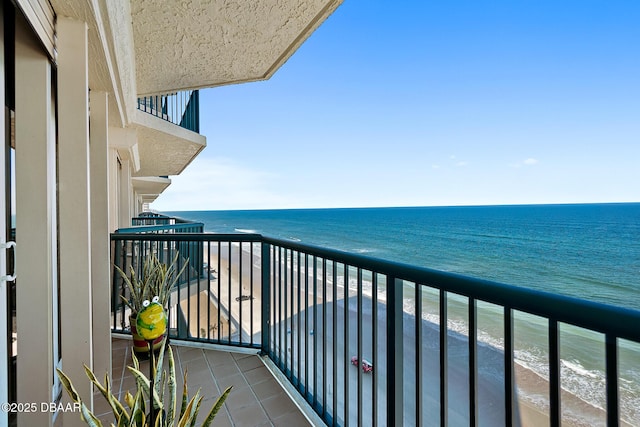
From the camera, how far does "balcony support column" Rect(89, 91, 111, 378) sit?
2.11 meters

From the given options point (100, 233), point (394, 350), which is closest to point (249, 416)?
point (394, 350)

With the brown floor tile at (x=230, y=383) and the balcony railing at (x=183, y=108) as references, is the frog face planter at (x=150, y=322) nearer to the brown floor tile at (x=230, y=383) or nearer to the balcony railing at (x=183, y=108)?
the brown floor tile at (x=230, y=383)

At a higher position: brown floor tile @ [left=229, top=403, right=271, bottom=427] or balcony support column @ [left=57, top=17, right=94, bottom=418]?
balcony support column @ [left=57, top=17, right=94, bottom=418]

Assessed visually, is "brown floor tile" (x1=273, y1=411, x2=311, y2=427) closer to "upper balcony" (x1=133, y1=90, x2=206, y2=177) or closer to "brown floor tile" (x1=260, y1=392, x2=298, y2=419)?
"brown floor tile" (x1=260, y1=392, x2=298, y2=419)

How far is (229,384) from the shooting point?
201 centimetres

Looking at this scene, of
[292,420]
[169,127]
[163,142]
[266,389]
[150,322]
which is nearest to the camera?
[150,322]

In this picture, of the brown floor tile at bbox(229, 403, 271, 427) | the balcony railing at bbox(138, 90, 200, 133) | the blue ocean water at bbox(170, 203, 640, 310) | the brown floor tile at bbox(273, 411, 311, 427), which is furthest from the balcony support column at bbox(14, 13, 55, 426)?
the blue ocean water at bbox(170, 203, 640, 310)

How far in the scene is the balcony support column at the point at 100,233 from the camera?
6.92 feet

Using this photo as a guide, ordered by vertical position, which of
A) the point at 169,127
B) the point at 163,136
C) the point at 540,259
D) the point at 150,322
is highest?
the point at 169,127

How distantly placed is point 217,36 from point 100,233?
1.64m

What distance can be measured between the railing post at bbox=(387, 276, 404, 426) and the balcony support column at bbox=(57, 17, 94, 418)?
56.0 inches

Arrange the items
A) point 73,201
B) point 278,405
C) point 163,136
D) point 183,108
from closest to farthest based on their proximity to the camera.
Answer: point 73,201, point 278,405, point 163,136, point 183,108

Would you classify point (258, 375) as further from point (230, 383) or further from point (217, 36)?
point (217, 36)

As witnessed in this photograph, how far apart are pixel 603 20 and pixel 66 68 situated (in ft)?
101
